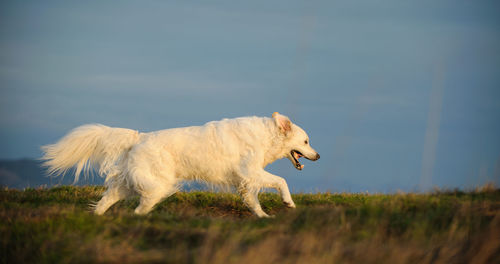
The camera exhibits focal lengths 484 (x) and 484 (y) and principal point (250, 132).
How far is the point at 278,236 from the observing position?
634 cm

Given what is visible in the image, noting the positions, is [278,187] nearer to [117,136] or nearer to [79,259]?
[117,136]

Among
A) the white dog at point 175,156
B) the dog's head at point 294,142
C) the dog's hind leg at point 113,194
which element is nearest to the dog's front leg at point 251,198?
the white dog at point 175,156

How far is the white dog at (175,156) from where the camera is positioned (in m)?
8.88

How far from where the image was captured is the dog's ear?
9664mm

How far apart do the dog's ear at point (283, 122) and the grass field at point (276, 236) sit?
239 centimetres

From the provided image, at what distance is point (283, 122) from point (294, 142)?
1.79 ft

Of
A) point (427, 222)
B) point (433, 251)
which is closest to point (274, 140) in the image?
point (427, 222)

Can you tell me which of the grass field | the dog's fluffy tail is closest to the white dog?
the dog's fluffy tail

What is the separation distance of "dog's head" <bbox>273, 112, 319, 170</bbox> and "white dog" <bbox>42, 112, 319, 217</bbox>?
2cm

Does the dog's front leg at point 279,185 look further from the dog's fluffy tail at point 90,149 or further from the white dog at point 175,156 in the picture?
the dog's fluffy tail at point 90,149

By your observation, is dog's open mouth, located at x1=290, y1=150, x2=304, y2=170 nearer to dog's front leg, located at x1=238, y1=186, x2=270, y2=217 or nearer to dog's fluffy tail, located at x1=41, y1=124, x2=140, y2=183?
dog's front leg, located at x1=238, y1=186, x2=270, y2=217

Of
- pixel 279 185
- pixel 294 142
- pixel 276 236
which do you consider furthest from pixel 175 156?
pixel 276 236

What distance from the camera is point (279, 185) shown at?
8.88 m

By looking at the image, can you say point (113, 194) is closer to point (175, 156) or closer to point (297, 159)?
point (175, 156)
